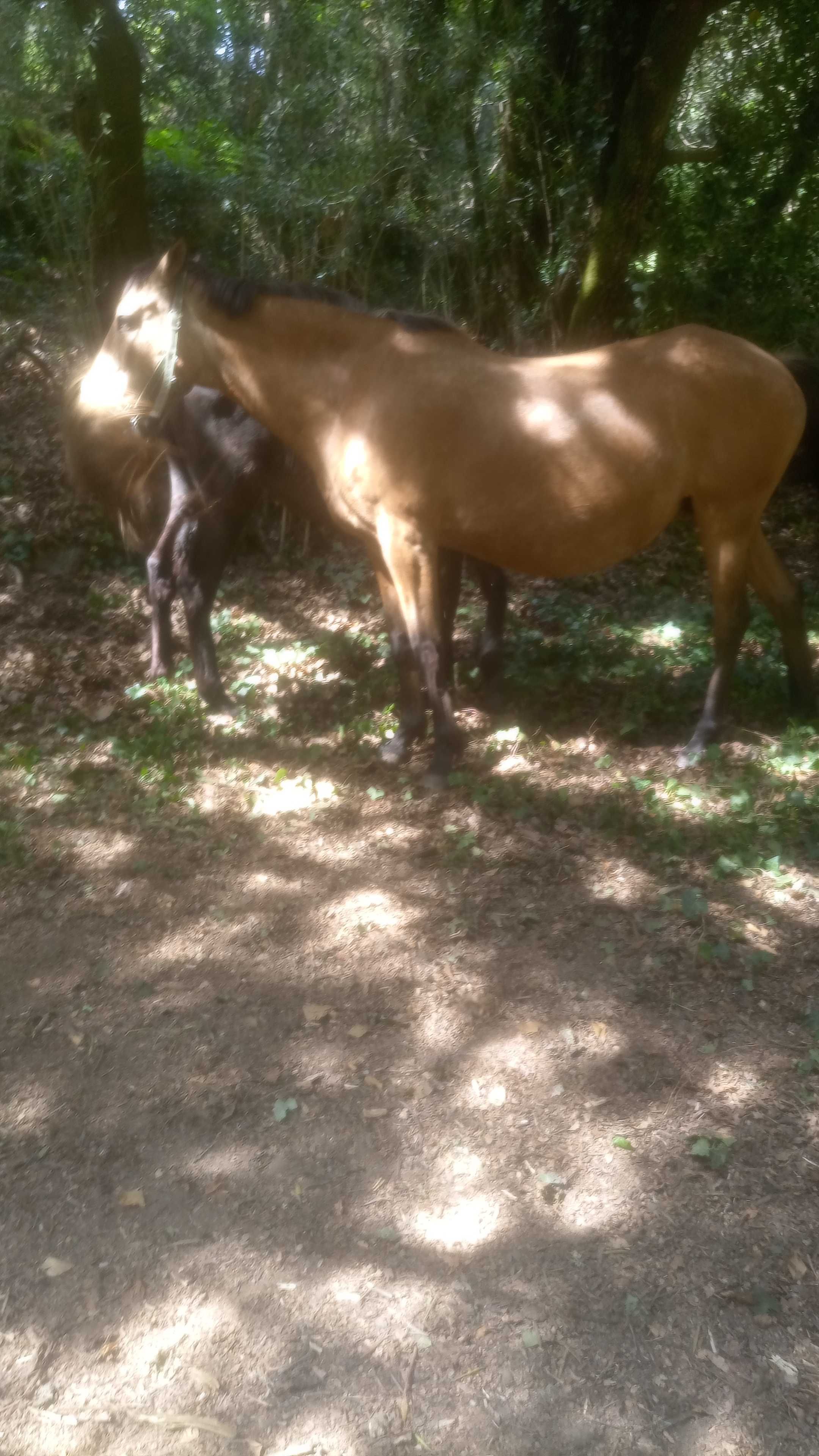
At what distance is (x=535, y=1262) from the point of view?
2.35 meters

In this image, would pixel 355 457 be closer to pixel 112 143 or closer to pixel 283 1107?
pixel 283 1107

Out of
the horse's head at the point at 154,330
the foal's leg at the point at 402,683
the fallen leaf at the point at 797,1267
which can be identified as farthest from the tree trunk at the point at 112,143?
the fallen leaf at the point at 797,1267

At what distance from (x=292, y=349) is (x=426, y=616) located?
1361 mm

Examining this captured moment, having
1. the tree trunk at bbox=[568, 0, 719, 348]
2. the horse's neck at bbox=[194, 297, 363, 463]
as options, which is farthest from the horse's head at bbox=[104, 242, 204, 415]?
the tree trunk at bbox=[568, 0, 719, 348]

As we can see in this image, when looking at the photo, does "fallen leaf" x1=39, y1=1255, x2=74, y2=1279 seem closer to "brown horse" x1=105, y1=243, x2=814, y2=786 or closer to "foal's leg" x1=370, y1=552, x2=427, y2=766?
"brown horse" x1=105, y1=243, x2=814, y2=786

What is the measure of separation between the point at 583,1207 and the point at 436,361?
346cm

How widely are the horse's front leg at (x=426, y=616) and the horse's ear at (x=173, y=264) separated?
1425 mm

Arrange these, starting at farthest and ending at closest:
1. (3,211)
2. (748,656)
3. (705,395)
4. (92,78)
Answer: (3,211) → (92,78) → (748,656) → (705,395)

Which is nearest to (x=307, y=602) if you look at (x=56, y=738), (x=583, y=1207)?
(x=56, y=738)

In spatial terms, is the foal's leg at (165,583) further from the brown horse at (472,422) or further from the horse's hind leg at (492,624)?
the horse's hind leg at (492,624)

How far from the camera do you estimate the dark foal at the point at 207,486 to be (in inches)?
210

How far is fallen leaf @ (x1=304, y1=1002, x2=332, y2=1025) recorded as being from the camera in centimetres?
318

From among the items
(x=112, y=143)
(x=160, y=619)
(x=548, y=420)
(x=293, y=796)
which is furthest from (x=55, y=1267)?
(x=112, y=143)

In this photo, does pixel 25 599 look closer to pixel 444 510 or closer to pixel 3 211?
pixel 444 510
